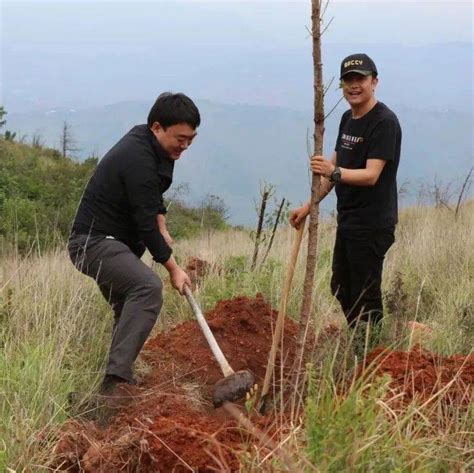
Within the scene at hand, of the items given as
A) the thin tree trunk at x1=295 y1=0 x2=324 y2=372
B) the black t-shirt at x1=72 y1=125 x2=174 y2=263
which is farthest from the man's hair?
the thin tree trunk at x1=295 y1=0 x2=324 y2=372

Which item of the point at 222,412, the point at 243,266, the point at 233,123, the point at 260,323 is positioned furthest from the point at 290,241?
the point at 233,123

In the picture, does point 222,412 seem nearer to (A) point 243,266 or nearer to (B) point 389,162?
(B) point 389,162

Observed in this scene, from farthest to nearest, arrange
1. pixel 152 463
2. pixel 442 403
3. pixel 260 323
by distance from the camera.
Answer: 1. pixel 260 323
2. pixel 442 403
3. pixel 152 463

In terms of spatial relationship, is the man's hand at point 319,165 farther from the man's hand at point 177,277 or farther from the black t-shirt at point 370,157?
the man's hand at point 177,277

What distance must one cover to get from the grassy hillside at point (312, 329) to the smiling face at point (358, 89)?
1.32 meters

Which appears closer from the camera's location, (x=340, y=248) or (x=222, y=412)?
(x=222, y=412)

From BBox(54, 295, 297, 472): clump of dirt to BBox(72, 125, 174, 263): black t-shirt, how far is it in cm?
74

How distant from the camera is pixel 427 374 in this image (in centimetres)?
310

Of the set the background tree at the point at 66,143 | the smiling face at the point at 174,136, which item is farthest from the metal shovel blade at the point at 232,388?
the background tree at the point at 66,143

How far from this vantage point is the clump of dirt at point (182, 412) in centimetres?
248

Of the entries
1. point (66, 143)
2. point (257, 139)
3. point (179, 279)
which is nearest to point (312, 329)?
point (179, 279)

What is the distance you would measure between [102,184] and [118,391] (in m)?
1.17

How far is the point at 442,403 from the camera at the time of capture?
2881mm

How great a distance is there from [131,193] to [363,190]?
139 cm
